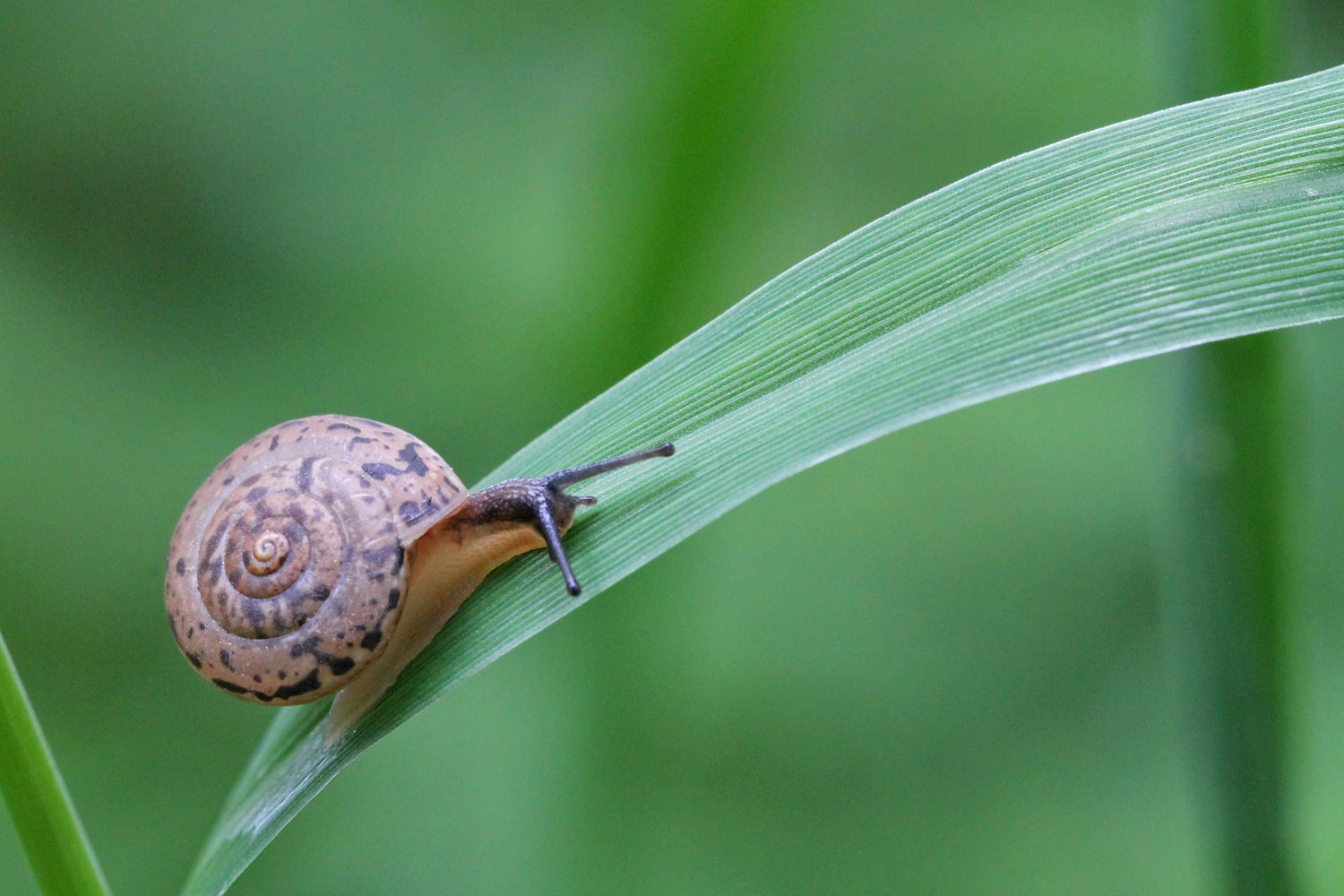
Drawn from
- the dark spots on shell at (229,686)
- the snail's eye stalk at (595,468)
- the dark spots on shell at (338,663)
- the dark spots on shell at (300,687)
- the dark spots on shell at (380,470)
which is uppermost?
the snail's eye stalk at (595,468)

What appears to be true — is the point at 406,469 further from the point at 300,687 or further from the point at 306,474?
the point at 300,687

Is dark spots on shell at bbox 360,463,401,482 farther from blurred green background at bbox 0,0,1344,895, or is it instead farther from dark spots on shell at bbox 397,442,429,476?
blurred green background at bbox 0,0,1344,895

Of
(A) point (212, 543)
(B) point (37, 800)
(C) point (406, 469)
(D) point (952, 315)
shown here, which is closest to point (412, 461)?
(C) point (406, 469)

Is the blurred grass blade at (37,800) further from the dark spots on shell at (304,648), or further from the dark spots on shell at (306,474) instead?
the dark spots on shell at (306,474)

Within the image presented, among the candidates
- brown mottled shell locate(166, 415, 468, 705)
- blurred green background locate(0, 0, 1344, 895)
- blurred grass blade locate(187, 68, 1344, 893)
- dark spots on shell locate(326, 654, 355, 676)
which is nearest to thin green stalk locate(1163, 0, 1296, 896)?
blurred grass blade locate(187, 68, 1344, 893)

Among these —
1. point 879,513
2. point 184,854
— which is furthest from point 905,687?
point 184,854

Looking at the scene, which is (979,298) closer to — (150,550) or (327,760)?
(327,760)

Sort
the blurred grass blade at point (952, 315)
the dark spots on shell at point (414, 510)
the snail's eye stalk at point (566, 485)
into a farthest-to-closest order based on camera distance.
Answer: the dark spots on shell at point (414, 510)
the snail's eye stalk at point (566, 485)
the blurred grass blade at point (952, 315)

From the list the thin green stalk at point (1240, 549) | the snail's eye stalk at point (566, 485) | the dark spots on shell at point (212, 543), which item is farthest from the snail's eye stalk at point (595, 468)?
the thin green stalk at point (1240, 549)
